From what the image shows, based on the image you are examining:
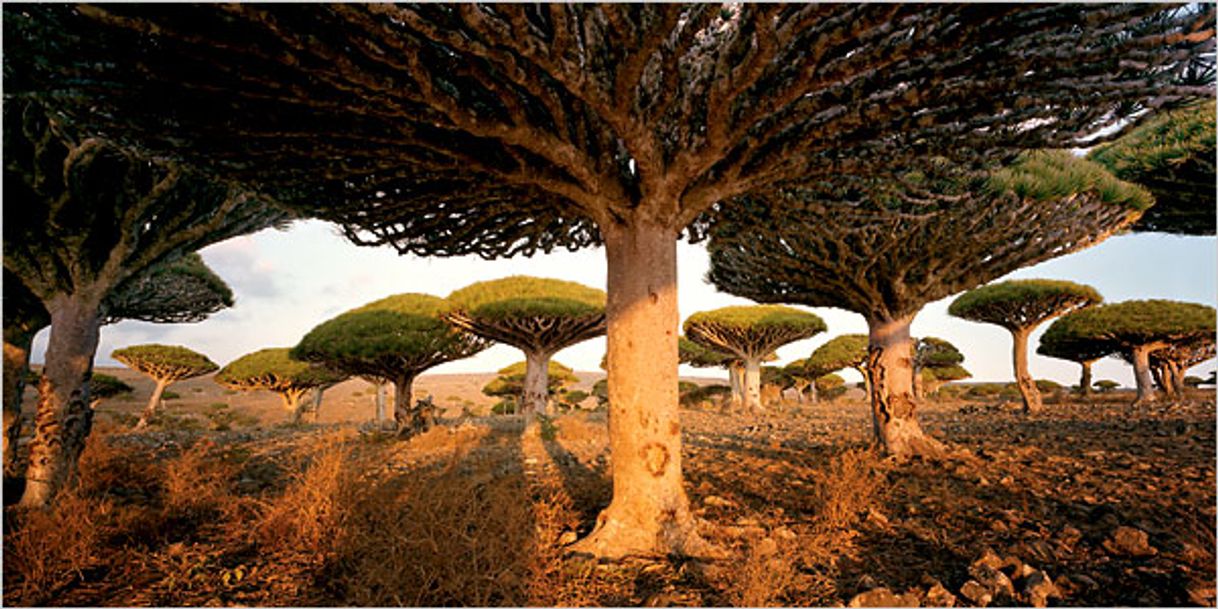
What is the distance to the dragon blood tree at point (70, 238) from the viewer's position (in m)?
6.05

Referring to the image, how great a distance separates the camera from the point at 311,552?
13.7 feet

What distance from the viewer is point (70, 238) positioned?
20.9ft

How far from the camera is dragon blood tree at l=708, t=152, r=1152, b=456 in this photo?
22.0 feet

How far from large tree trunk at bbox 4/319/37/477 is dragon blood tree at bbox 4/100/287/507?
3.98ft

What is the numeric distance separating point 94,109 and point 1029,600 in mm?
7120

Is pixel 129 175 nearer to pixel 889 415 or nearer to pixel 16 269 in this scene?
pixel 16 269

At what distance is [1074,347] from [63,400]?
1408 inches

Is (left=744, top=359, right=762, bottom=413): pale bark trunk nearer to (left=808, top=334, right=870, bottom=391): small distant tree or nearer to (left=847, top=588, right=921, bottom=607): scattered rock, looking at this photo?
(left=808, top=334, right=870, bottom=391): small distant tree

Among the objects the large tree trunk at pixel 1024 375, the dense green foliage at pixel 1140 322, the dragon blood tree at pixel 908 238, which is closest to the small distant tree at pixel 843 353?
the dense green foliage at pixel 1140 322

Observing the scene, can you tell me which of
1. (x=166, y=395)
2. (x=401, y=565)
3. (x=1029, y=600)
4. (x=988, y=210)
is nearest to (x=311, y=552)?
(x=401, y=565)

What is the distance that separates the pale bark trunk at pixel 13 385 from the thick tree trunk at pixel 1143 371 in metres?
30.9

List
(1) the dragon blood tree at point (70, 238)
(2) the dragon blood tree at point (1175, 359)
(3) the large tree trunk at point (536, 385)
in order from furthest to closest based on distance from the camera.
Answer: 1. (2) the dragon blood tree at point (1175, 359)
2. (3) the large tree trunk at point (536, 385)
3. (1) the dragon blood tree at point (70, 238)

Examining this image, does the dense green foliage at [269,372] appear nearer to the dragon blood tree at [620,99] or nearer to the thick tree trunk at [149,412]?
the thick tree trunk at [149,412]

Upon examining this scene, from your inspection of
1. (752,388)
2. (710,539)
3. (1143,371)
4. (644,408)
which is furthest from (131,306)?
(1143,371)
